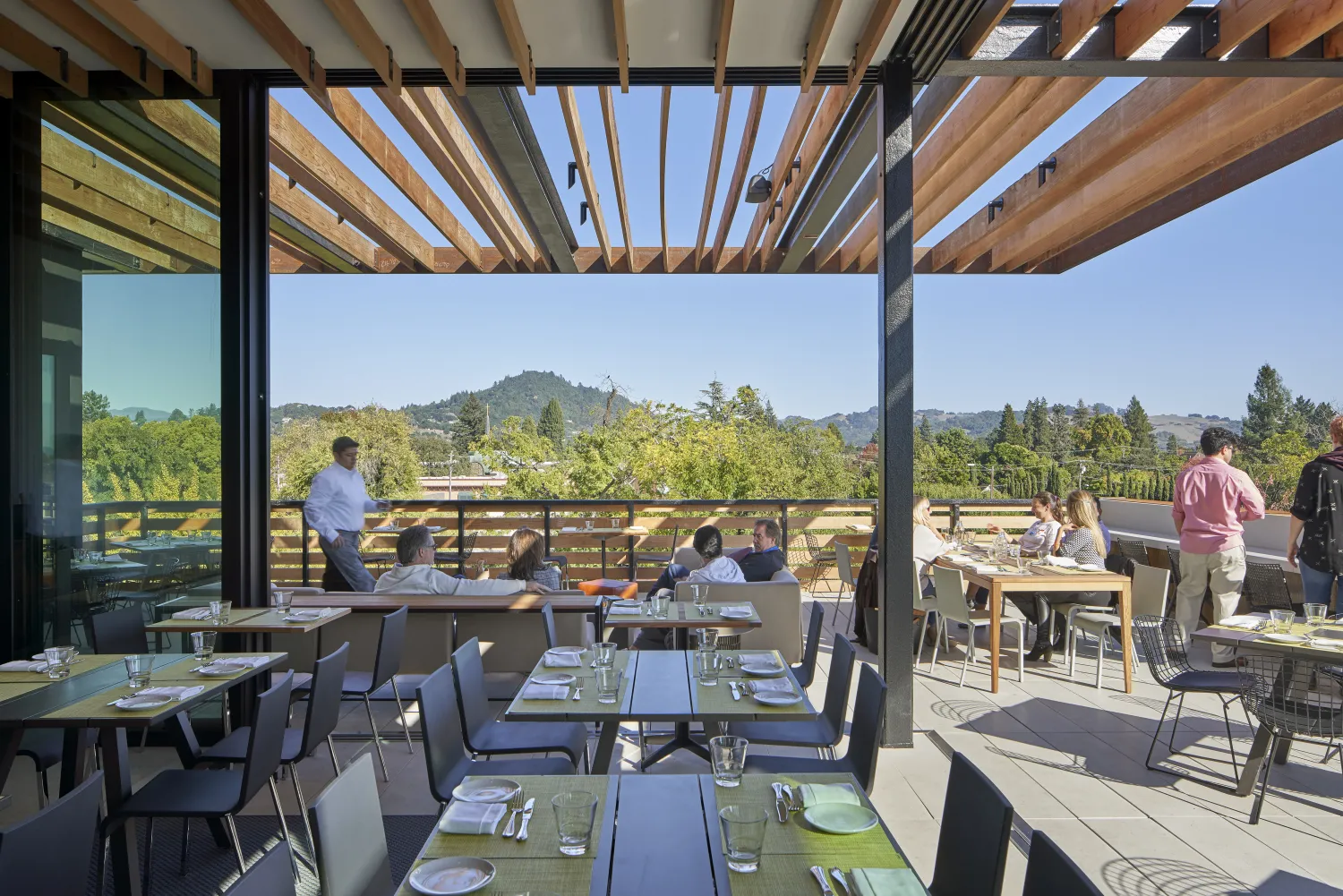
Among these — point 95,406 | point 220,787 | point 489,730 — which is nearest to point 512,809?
point 220,787

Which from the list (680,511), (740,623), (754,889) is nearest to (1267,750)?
(740,623)

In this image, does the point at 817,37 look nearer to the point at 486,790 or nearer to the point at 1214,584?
the point at 486,790

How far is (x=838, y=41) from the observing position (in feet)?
14.0

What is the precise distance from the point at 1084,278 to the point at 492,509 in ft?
117

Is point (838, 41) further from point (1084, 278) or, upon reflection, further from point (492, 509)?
point (1084, 278)

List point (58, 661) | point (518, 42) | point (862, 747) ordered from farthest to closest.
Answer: point (518, 42) → point (58, 661) → point (862, 747)

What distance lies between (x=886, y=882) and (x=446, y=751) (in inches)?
73.1

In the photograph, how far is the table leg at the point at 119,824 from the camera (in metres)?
2.78

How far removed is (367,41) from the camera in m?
4.01

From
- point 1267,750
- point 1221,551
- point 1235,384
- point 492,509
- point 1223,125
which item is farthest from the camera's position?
point 1235,384

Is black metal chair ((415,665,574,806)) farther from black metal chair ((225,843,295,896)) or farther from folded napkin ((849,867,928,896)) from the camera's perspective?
folded napkin ((849,867,928,896))

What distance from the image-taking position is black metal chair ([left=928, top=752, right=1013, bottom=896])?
1.75 m

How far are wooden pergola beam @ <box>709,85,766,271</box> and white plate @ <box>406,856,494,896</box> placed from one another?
4.19 meters

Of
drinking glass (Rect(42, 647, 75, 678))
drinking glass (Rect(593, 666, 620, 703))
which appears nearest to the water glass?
drinking glass (Rect(593, 666, 620, 703))
